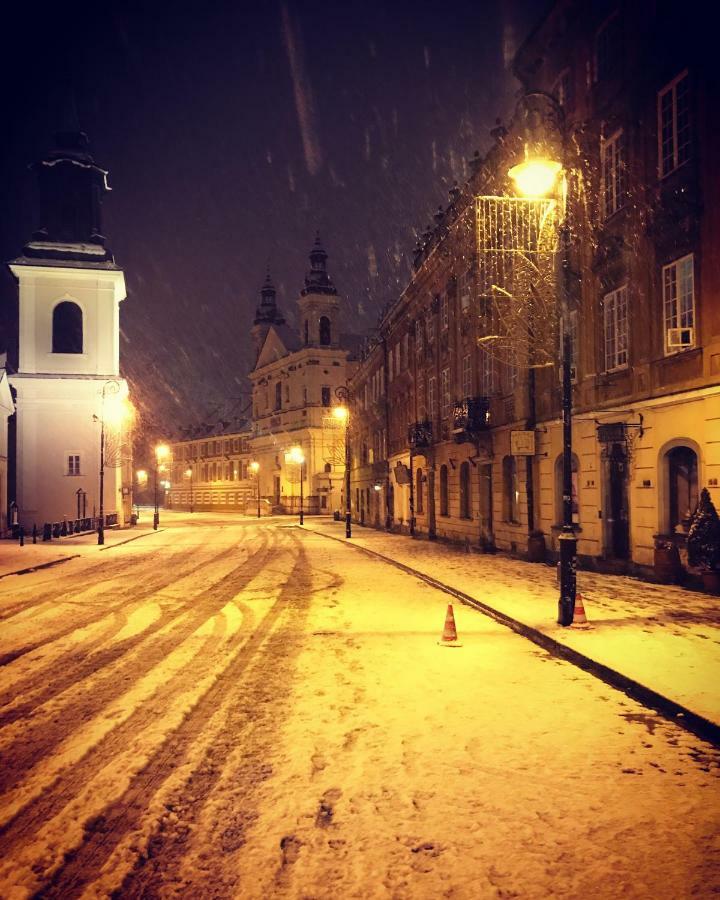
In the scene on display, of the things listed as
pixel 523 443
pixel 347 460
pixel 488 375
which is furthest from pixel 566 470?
pixel 347 460

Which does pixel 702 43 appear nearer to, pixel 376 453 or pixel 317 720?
pixel 317 720

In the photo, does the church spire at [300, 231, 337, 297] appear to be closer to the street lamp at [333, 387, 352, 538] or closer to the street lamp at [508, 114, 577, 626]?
the street lamp at [333, 387, 352, 538]

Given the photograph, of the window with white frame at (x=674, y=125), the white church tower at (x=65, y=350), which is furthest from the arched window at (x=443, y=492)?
the white church tower at (x=65, y=350)

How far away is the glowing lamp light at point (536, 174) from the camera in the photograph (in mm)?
10406

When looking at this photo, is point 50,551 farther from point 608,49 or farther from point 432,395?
point 608,49

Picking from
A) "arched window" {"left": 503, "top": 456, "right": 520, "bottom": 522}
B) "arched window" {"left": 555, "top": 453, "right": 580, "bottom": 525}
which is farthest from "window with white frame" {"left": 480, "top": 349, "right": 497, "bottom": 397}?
"arched window" {"left": 555, "top": 453, "right": 580, "bottom": 525}

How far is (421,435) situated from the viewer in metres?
34.3

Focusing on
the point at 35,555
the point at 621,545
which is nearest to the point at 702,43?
the point at 621,545

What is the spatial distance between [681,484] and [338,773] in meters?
12.9

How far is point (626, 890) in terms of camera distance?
392 cm

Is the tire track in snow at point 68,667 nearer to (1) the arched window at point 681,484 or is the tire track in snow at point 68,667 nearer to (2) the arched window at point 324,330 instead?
(1) the arched window at point 681,484

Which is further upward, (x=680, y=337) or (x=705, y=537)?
(x=680, y=337)

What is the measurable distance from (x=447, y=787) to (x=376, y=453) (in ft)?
145

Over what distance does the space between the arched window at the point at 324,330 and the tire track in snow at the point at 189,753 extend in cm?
6891
